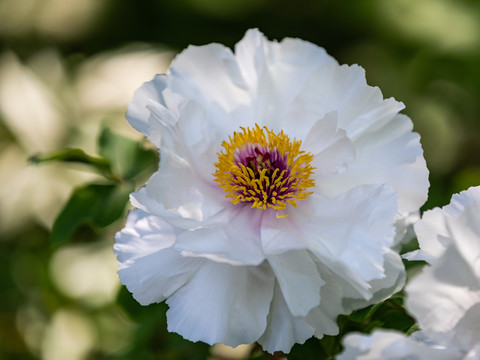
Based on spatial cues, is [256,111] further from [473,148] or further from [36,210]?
[473,148]

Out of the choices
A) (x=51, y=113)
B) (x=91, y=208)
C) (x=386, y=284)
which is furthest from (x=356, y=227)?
(x=51, y=113)

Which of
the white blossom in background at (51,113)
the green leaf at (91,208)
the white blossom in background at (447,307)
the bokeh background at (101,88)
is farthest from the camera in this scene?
the white blossom in background at (51,113)

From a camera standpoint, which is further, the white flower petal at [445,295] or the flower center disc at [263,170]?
the flower center disc at [263,170]

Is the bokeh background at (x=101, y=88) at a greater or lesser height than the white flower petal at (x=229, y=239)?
lesser

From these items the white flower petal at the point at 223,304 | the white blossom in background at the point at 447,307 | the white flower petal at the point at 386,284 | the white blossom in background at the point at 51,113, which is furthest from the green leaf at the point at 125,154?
the white blossom in background at the point at 51,113

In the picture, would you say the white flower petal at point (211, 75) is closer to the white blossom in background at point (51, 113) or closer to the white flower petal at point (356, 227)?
the white flower petal at point (356, 227)

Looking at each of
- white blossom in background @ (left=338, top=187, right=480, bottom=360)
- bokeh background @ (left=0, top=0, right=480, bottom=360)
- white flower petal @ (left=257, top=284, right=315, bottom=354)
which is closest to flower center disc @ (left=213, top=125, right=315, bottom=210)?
white flower petal @ (left=257, top=284, right=315, bottom=354)

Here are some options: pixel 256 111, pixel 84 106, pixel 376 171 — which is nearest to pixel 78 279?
pixel 84 106
